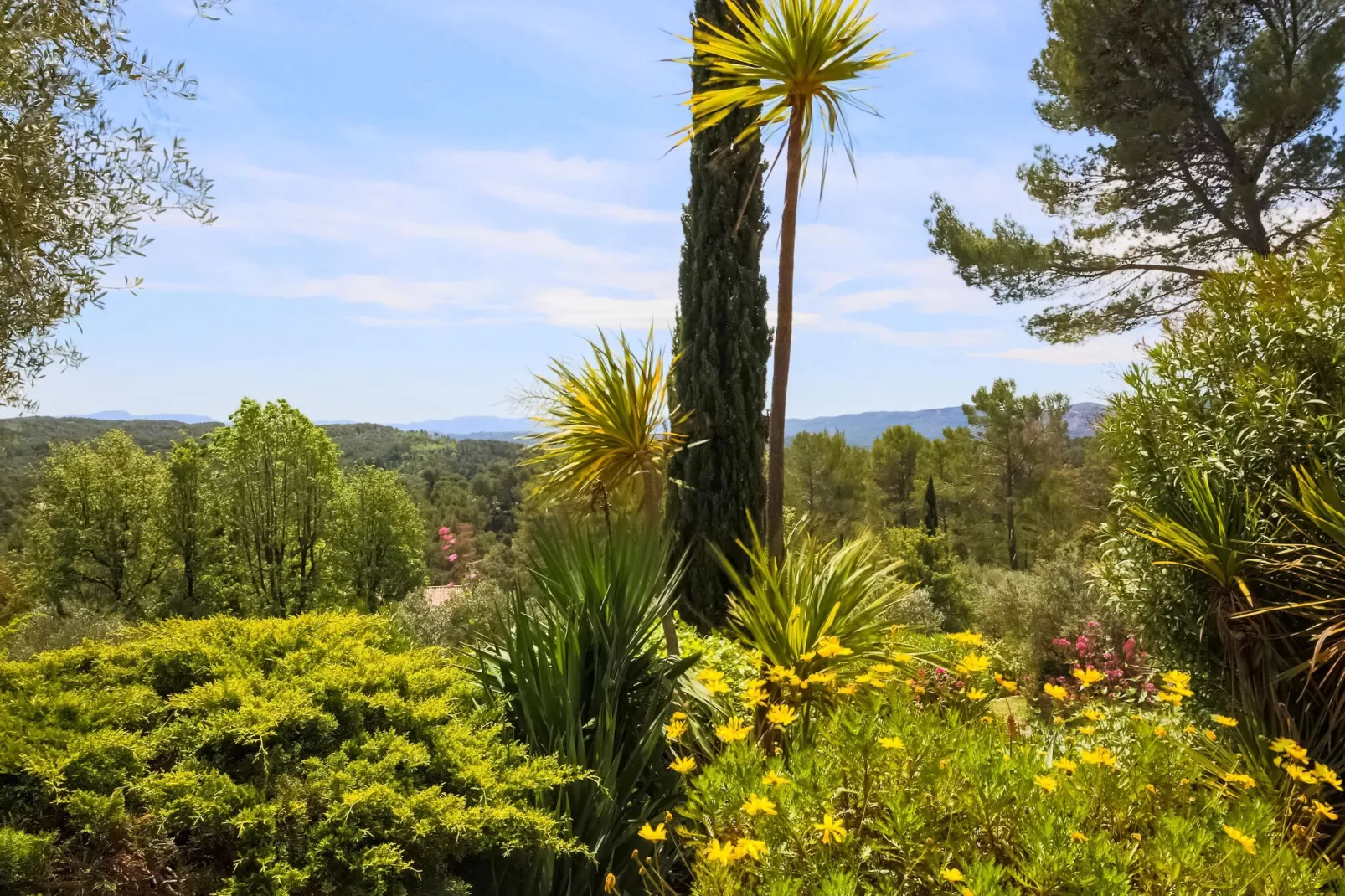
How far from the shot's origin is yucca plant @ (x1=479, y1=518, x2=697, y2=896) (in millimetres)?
2969

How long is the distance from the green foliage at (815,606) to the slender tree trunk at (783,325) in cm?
89

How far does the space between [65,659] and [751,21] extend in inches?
219

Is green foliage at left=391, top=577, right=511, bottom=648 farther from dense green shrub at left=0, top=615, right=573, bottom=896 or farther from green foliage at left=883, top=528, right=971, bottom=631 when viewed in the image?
green foliage at left=883, top=528, right=971, bottom=631

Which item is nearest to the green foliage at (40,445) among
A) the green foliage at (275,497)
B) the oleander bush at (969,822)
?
the green foliage at (275,497)

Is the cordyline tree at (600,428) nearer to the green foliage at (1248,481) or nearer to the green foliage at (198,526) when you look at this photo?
the green foliage at (1248,481)

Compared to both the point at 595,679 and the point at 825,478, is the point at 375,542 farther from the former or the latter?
the point at 595,679

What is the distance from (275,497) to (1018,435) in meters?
24.9

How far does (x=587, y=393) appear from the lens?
5.66 meters

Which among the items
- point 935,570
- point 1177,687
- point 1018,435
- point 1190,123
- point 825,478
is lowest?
point 935,570

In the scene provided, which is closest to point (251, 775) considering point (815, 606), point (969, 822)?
point (969, 822)

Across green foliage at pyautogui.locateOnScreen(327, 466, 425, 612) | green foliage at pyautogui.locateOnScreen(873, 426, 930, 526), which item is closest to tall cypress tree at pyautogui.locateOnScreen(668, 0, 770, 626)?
green foliage at pyautogui.locateOnScreen(327, 466, 425, 612)

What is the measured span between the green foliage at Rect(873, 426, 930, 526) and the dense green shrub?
33805 millimetres

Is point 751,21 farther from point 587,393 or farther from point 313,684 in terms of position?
point 313,684

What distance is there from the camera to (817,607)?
13.4 ft
